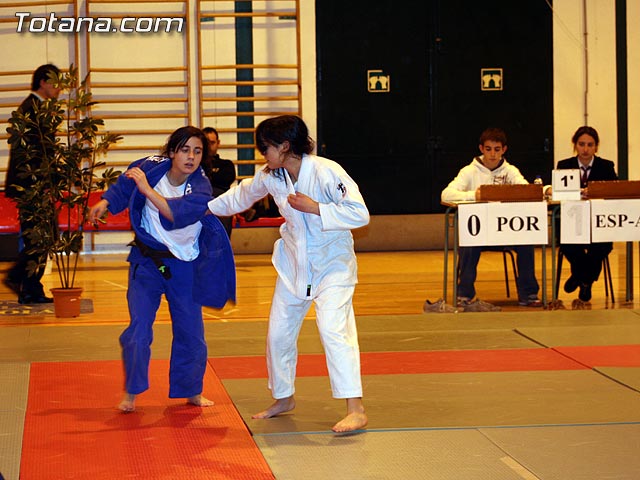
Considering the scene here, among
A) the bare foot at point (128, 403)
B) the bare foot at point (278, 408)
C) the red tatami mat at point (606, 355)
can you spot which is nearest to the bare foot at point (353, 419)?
the bare foot at point (278, 408)

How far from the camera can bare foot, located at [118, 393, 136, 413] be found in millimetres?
3998

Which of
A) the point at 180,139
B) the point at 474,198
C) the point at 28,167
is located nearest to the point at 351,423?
the point at 180,139

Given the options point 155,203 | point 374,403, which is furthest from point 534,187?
point 155,203

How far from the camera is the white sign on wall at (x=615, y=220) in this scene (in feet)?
21.7

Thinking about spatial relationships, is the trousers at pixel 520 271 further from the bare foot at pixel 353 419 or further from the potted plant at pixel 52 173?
the bare foot at pixel 353 419

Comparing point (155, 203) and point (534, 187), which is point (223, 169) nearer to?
point (534, 187)

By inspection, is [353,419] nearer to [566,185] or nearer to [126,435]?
[126,435]

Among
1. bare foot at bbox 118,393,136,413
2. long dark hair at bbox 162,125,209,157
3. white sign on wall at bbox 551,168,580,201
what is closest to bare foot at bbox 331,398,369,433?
bare foot at bbox 118,393,136,413

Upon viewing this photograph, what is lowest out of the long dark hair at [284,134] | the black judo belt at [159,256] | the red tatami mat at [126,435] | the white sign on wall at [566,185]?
the red tatami mat at [126,435]

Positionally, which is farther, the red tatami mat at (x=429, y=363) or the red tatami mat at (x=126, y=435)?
the red tatami mat at (x=429, y=363)

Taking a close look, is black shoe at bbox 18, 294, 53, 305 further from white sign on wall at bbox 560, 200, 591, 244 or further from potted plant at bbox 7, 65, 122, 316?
white sign on wall at bbox 560, 200, 591, 244

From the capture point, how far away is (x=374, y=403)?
4.09m

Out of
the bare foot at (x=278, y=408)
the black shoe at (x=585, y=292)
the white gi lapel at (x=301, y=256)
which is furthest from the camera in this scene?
the black shoe at (x=585, y=292)

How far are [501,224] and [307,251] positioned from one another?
295cm
